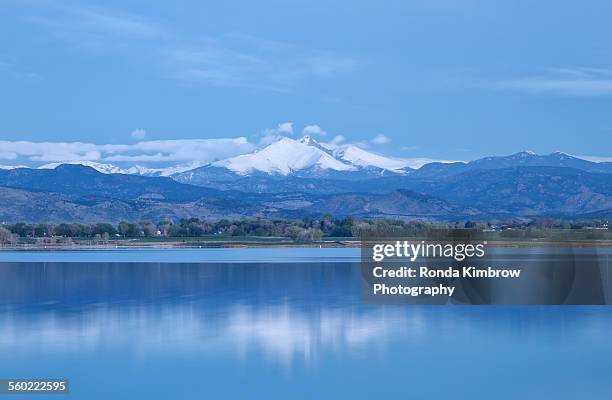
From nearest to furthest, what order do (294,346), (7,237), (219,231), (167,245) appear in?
1. (294,346)
2. (167,245)
3. (7,237)
4. (219,231)

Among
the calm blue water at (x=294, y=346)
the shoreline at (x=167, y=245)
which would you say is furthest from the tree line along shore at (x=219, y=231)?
the calm blue water at (x=294, y=346)

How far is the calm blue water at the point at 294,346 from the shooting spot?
1953 cm

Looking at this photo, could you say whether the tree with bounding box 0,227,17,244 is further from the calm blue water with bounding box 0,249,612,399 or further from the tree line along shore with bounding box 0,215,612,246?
the calm blue water with bounding box 0,249,612,399

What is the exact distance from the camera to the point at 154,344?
2414 centimetres

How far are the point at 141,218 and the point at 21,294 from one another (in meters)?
141

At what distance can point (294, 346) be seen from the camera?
24.0 meters

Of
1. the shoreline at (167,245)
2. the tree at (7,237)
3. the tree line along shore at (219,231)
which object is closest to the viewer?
the shoreline at (167,245)

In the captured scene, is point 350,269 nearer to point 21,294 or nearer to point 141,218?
point 21,294

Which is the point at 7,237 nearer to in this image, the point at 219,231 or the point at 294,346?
the point at 219,231

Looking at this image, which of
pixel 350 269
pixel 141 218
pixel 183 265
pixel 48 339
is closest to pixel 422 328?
pixel 48 339

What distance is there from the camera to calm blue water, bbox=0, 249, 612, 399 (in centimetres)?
1953

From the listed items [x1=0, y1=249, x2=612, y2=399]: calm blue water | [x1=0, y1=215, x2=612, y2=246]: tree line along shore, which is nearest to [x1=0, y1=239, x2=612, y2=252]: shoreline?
→ [x1=0, y1=215, x2=612, y2=246]: tree line along shore

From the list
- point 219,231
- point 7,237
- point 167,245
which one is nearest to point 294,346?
point 167,245

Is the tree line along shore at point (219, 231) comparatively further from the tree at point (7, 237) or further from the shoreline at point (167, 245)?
the shoreline at point (167, 245)
